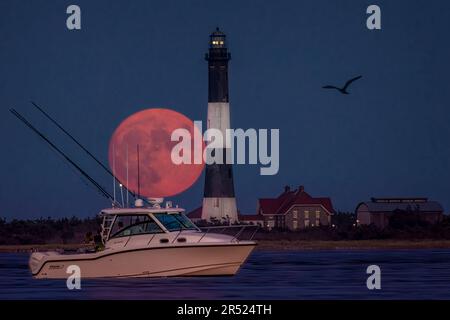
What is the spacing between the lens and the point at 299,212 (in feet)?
380

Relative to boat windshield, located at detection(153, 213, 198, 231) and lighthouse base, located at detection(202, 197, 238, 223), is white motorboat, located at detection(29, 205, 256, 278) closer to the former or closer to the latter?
boat windshield, located at detection(153, 213, 198, 231)

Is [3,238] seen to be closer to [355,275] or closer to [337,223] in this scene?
[337,223]

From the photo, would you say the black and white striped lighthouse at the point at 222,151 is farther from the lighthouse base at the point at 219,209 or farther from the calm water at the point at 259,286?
the calm water at the point at 259,286

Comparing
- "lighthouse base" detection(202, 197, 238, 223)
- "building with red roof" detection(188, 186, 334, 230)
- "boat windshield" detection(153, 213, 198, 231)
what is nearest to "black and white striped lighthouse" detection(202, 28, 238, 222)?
"lighthouse base" detection(202, 197, 238, 223)

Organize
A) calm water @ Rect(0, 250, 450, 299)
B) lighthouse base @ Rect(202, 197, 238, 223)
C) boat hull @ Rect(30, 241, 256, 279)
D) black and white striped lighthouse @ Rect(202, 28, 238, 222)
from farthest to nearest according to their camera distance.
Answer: lighthouse base @ Rect(202, 197, 238, 223), black and white striped lighthouse @ Rect(202, 28, 238, 222), boat hull @ Rect(30, 241, 256, 279), calm water @ Rect(0, 250, 450, 299)

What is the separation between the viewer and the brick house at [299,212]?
115 m

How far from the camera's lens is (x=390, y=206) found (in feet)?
375

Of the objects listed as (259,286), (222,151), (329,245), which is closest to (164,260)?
(259,286)

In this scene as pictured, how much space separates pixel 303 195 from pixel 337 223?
3745 mm

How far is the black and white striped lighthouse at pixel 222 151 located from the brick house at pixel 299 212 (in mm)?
14477

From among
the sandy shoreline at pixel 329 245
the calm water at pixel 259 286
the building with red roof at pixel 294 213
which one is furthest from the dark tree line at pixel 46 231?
the calm water at pixel 259 286

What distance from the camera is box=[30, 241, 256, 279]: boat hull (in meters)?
44.5

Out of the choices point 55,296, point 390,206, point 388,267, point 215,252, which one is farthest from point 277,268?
point 390,206

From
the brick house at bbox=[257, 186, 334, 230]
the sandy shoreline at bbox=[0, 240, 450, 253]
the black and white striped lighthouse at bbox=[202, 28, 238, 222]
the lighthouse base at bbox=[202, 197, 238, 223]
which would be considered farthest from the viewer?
the brick house at bbox=[257, 186, 334, 230]
